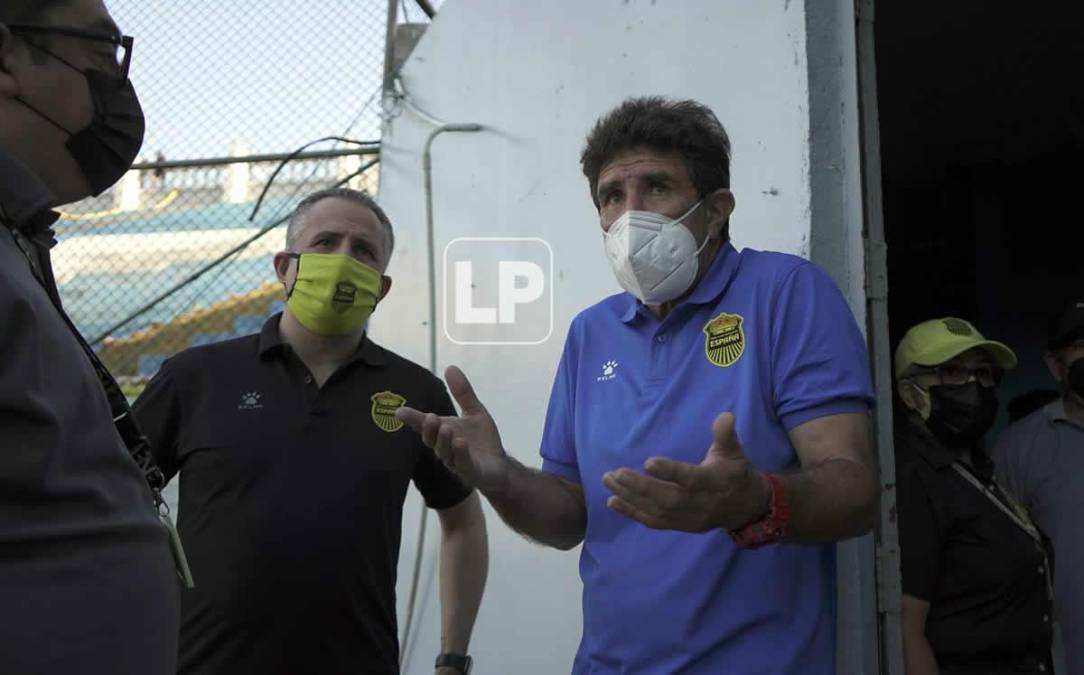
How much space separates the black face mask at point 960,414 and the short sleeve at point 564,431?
4.26 feet

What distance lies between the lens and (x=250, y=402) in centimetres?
245

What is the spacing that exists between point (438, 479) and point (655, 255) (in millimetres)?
971

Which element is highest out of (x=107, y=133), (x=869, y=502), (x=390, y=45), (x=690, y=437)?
(x=390, y=45)

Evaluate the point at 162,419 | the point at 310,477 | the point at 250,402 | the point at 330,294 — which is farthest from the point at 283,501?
the point at 330,294

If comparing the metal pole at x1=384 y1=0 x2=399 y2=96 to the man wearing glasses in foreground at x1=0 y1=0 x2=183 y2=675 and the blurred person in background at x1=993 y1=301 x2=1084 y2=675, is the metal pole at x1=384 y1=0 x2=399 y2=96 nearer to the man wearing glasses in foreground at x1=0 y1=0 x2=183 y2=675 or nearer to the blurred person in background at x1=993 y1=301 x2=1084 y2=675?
the man wearing glasses in foreground at x1=0 y1=0 x2=183 y2=675

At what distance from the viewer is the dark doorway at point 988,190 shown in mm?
5301

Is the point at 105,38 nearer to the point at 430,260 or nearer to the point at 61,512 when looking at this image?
the point at 61,512

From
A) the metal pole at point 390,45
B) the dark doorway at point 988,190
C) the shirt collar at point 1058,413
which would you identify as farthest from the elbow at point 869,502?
the dark doorway at point 988,190

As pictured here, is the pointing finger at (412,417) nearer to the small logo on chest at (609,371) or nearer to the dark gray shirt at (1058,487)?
the small logo on chest at (609,371)

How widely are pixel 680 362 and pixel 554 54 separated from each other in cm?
160

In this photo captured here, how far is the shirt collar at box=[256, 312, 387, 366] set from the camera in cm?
257

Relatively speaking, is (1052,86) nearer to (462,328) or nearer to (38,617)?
(462,328)

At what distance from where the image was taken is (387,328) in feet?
11.6

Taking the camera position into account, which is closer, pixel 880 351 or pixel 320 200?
pixel 880 351
